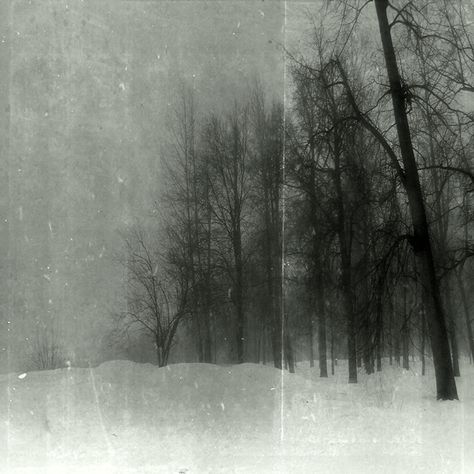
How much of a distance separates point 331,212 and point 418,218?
0.92 metres

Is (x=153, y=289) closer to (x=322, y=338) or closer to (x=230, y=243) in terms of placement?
(x=230, y=243)

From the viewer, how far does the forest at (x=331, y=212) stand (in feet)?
20.3

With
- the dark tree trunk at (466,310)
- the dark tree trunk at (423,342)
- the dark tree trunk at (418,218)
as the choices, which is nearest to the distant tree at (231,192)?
the dark tree trunk at (418,218)

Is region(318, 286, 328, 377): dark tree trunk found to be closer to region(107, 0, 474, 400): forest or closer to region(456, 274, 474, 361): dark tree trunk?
region(107, 0, 474, 400): forest

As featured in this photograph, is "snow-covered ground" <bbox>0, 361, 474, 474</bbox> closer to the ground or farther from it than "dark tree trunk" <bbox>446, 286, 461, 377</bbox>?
closer to the ground

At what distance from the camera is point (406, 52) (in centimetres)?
670

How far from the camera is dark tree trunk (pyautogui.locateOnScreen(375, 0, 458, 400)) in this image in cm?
646

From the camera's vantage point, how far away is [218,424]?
5.87 meters

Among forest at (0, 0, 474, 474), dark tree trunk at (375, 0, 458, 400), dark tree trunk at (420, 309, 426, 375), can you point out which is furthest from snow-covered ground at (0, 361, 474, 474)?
dark tree trunk at (375, 0, 458, 400)

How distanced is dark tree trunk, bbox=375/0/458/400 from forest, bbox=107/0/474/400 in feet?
0.05

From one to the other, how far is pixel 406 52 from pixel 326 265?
248cm

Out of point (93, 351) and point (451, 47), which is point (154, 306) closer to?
point (93, 351)

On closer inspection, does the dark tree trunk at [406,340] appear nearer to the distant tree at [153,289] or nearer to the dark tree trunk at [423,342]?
the dark tree trunk at [423,342]

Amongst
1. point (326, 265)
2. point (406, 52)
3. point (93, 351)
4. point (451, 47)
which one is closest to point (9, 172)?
point (93, 351)
